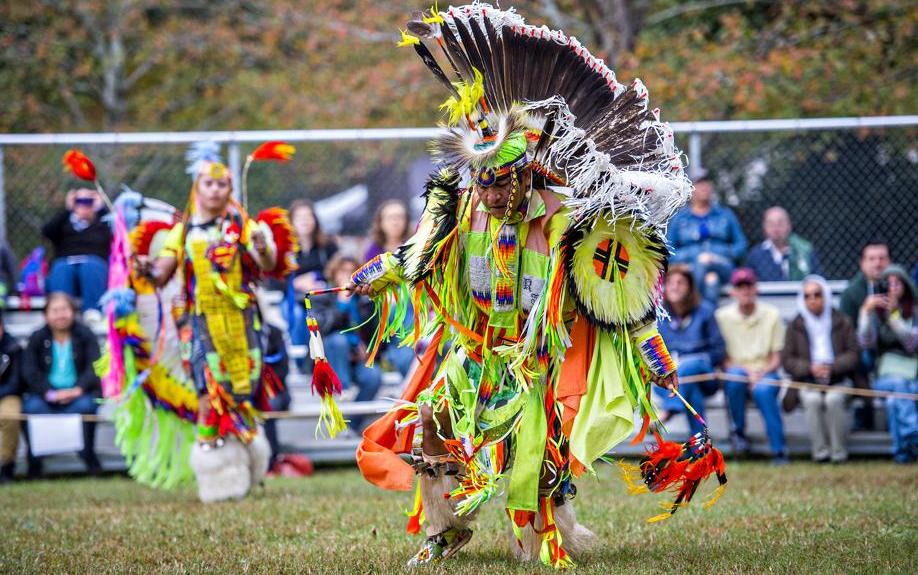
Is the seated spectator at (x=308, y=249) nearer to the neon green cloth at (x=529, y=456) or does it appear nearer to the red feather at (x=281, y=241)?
the red feather at (x=281, y=241)

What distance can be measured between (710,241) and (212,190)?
454 cm

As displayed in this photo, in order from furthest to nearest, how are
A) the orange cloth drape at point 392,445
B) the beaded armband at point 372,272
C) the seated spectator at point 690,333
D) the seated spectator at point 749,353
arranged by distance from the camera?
the seated spectator at point 690,333 → the seated spectator at point 749,353 → the beaded armband at point 372,272 → the orange cloth drape at point 392,445

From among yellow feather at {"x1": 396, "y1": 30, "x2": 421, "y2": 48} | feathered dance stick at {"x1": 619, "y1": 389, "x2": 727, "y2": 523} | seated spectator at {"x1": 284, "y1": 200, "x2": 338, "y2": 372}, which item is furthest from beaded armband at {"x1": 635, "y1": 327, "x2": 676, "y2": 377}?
seated spectator at {"x1": 284, "y1": 200, "x2": 338, "y2": 372}

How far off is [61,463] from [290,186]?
120 inches

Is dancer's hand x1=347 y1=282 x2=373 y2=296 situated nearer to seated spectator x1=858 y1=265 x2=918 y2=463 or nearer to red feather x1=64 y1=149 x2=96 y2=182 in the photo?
red feather x1=64 y1=149 x2=96 y2=182

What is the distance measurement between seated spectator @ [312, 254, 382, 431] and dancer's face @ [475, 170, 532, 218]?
15.4 ft

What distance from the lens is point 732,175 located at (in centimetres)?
1059

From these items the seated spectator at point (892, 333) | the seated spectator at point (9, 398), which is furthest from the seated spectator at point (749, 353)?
the seated spectator at point (9, 398)

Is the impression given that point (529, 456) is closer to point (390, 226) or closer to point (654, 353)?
point (654, 353)

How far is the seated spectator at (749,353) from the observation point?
961 centimetres

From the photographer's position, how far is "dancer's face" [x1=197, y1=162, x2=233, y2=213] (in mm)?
7840

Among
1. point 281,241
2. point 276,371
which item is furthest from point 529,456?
point 276,371

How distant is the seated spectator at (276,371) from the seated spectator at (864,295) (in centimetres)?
450

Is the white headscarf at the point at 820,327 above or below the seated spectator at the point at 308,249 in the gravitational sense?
below
